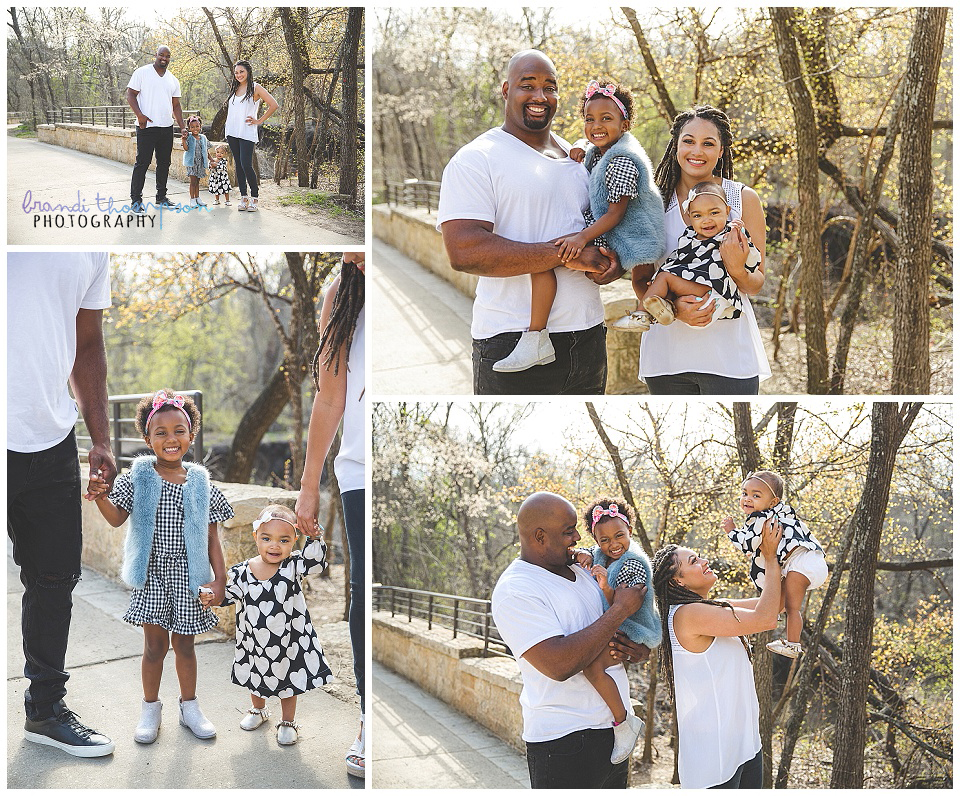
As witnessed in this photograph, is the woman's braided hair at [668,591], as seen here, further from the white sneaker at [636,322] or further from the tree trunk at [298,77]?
the tree trunk at [298,77]

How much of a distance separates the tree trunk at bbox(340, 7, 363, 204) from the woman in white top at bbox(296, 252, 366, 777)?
2.01 ft

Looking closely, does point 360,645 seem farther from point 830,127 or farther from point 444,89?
point 444,89

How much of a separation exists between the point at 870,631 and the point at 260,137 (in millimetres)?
4239

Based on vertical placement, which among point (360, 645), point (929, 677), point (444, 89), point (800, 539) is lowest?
point (929, 677)

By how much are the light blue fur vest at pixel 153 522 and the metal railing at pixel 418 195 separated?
8541mm

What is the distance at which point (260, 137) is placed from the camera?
3.66 meters

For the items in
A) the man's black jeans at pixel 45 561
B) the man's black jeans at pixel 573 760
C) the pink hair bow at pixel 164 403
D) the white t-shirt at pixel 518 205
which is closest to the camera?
the man's black jeans at pixel 573 760

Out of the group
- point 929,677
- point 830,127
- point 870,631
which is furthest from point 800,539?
point 830,127

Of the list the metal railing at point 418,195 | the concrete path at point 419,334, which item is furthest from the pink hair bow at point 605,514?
the metal railing at point 418,195

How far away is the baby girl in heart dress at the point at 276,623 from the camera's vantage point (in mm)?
3375

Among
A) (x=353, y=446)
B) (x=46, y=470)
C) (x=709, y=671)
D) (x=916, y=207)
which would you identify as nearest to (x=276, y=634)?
(x=353, y=446)

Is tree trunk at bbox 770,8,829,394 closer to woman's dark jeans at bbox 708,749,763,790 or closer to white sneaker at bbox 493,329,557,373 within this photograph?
white sneaker at bbox 493,329,557,373

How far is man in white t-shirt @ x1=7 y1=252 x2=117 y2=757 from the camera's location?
318 cm

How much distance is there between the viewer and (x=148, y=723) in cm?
331
